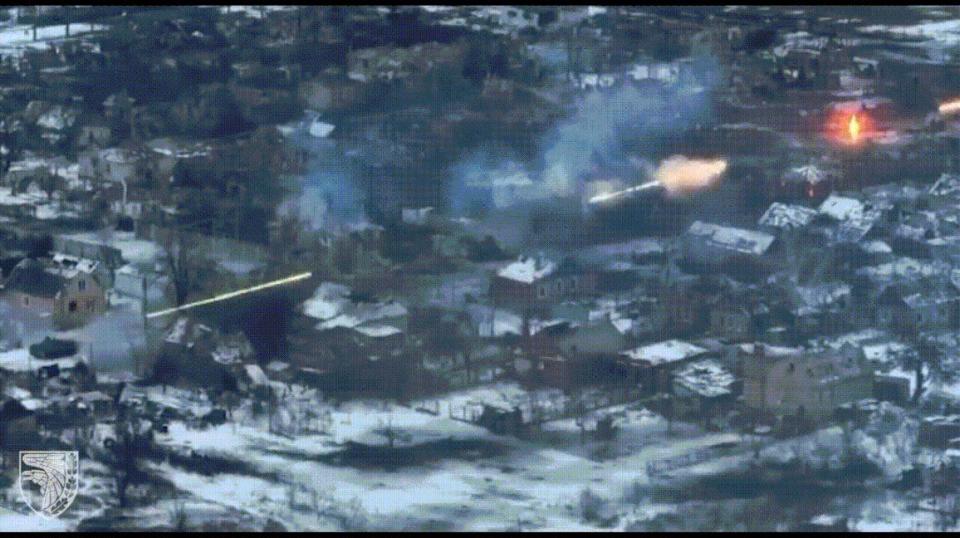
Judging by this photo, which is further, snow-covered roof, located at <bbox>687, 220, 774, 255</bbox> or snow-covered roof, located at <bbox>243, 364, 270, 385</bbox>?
snow-covered roof, located at <bbox>687, 220, 774, 255</bbox>

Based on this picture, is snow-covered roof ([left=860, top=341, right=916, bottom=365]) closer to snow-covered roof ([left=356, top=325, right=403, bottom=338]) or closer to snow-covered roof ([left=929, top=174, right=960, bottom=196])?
snow-covered roof ([left=929, top=174, right=960, bottom=196])

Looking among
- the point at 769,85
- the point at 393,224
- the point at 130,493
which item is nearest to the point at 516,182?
the point at 393,224

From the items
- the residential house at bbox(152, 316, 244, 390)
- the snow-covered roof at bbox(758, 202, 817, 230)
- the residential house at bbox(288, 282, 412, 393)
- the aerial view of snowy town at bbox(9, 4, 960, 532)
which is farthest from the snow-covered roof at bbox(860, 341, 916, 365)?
the residential house at bbox(152, 316, 244, 390)

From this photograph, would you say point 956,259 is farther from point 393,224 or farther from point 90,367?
point 90,367

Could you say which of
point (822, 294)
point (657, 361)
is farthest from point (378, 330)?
point (822, 294)

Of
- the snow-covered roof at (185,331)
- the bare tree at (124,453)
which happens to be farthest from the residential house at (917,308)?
the bare tree at (124,453)
